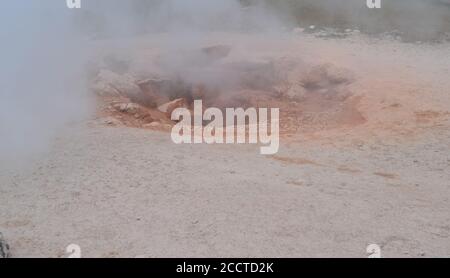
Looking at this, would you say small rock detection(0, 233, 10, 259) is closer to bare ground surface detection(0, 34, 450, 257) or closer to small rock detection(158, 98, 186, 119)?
bare ground surface detection(0, 34, 450, 257)

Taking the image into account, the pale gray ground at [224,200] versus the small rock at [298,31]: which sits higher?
the small rock at [298,31]

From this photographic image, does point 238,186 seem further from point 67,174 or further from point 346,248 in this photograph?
point 67,174

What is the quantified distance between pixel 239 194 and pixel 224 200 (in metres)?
0.11

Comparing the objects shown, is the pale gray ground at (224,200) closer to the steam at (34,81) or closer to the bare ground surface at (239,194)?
the bare ground surface at (239,194)

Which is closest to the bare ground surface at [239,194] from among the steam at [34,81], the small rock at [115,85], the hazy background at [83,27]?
the steam at [34,81]

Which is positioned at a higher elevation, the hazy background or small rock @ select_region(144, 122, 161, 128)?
the hazy background

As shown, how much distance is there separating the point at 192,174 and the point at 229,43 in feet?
Answer: 11.0

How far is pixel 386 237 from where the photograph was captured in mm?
2752

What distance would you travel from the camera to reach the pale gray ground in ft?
8.83

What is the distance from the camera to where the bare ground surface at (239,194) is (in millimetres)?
2699

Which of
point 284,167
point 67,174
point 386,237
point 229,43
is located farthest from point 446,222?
point 229,43

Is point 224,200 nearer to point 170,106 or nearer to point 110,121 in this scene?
point 110,121

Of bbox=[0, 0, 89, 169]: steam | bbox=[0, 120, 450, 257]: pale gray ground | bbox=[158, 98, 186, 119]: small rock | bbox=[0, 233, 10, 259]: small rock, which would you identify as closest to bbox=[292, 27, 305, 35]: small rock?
bbox=[158, 98, 186, 119]: small rock

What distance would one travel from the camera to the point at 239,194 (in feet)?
10.2
